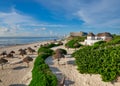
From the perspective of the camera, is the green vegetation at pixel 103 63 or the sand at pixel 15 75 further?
the sand at pixel 15 75

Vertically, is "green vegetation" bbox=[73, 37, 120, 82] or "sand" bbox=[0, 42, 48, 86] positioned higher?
"green vegetation" bbox=[73, 37, 120, 82]

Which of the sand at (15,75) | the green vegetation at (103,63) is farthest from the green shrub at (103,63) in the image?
the sand at (15,75)

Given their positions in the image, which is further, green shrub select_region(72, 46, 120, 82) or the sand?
the sand

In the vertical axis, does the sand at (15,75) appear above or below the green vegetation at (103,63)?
below

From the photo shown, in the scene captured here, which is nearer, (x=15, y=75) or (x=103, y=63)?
(x=103, y=63)

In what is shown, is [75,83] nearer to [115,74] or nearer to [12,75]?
[115,74]

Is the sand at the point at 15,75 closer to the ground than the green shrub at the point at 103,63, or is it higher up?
closer to the ground

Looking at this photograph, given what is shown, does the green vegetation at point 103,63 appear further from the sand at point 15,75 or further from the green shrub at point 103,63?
the sand at point 15,75

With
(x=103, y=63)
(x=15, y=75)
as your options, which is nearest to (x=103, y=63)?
(x=103, y=63)

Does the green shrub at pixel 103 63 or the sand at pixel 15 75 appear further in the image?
the sand at pixel 15 75

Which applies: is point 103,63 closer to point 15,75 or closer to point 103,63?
point 103,63

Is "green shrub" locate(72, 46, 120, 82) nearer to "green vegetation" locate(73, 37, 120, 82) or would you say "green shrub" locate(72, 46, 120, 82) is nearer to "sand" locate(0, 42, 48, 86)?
"green vegetation" locate(73, 37, 120, 82)

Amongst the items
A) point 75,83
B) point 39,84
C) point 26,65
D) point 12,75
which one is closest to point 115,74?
point 75,83

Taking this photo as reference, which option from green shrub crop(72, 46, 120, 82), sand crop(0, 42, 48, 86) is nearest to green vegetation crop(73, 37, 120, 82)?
green shrub crop(72, 46, 120, 82)
